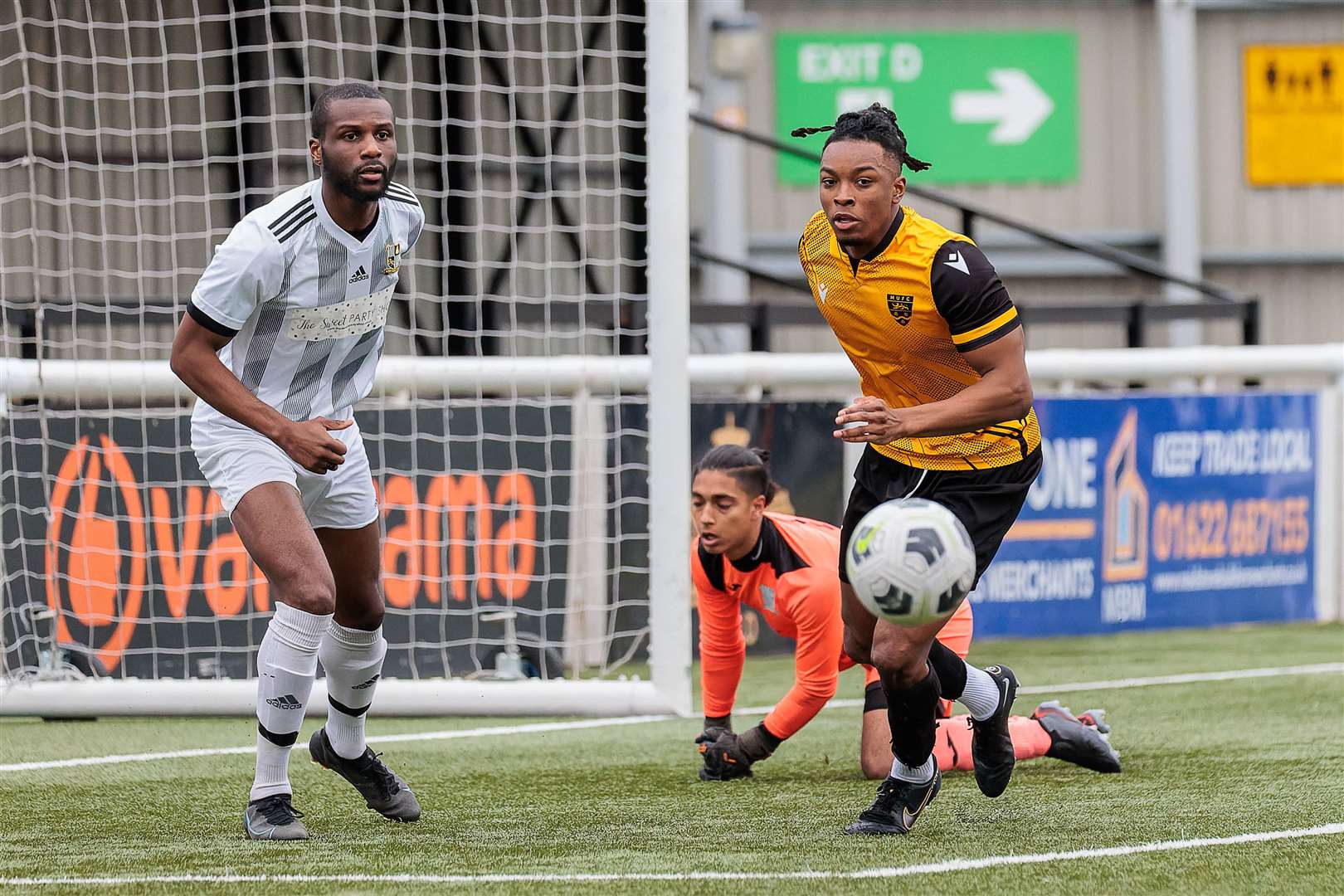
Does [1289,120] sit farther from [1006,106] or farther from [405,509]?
[405,509]

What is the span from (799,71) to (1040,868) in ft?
54.2

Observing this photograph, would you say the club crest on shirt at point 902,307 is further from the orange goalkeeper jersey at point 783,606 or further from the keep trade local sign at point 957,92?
the keep trade local sign at point 957,92

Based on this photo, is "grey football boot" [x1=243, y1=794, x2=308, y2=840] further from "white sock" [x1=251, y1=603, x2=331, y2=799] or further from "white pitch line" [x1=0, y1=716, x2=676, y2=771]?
"white pitch line" [x1=0, y1=716, x2=676, y2=771]

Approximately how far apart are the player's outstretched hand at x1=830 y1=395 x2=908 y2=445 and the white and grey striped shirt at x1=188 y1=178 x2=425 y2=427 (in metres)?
1.44

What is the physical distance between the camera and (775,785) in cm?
586

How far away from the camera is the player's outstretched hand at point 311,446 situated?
4.81m

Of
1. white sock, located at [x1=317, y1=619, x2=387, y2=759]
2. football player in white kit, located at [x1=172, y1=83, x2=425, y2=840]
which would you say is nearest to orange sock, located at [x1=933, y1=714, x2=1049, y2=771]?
football player in white kit, located at [x1=172, y1=83, x2=425, y2=840]

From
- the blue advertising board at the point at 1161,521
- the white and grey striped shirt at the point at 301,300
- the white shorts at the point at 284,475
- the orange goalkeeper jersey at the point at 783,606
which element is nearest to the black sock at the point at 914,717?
the orange goalkeeper jersey at the point at 783,606

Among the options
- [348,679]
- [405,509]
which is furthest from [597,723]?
[348,679]

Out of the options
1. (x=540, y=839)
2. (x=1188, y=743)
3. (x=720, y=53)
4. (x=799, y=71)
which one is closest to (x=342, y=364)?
(x=540, y=839)

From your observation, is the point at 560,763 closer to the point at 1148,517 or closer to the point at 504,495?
the point at 504,495

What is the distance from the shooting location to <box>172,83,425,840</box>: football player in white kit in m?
4.84

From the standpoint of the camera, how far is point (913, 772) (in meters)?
4.93

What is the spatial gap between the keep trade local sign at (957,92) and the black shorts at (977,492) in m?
15.3
